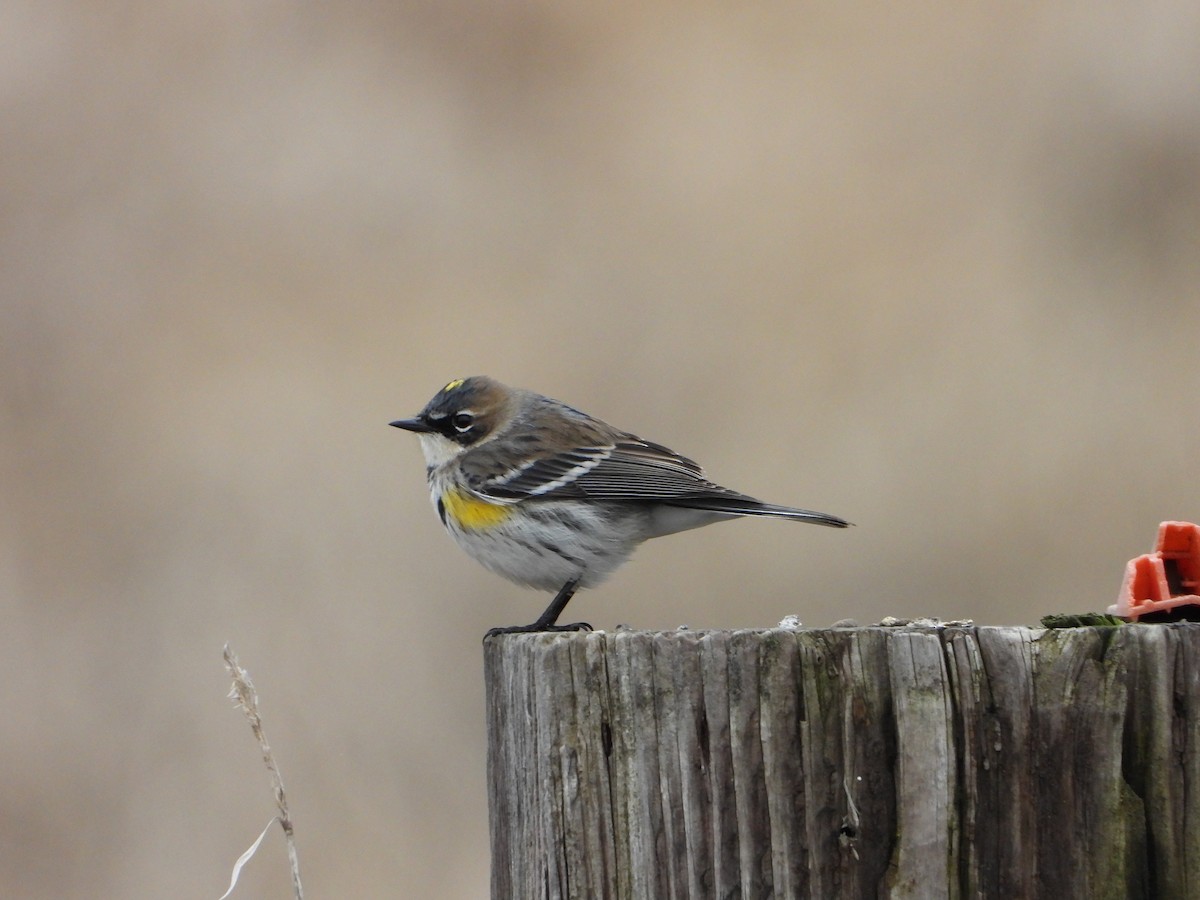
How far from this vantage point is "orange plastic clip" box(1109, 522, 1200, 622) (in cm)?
329

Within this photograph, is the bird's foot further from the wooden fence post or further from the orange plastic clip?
the orange plastic clip

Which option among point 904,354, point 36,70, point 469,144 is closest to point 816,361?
point 904,354

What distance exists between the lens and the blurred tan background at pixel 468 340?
789cm

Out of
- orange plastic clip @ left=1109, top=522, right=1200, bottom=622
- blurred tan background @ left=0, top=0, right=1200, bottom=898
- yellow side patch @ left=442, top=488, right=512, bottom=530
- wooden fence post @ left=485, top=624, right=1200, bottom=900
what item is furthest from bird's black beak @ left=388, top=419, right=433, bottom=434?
wooden fence post @ left=485, top=624, right=1200, bottom=900

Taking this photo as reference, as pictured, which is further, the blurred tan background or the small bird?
the blurred tan background

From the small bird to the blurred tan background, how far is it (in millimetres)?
1690

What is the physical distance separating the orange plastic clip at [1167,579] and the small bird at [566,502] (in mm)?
2898

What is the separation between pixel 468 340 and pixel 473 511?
144 inches

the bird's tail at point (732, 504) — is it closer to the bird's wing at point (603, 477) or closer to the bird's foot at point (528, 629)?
the bird's wing at point (603, 477)

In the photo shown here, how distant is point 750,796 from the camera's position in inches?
105

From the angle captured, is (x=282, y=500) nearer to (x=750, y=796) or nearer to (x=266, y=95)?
(x=266, y=95)

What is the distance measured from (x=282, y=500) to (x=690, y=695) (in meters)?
6.93

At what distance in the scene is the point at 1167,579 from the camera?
11.1 feet

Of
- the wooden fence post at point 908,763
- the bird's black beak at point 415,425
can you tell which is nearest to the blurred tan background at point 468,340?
the bird's black beak at point 415,425
